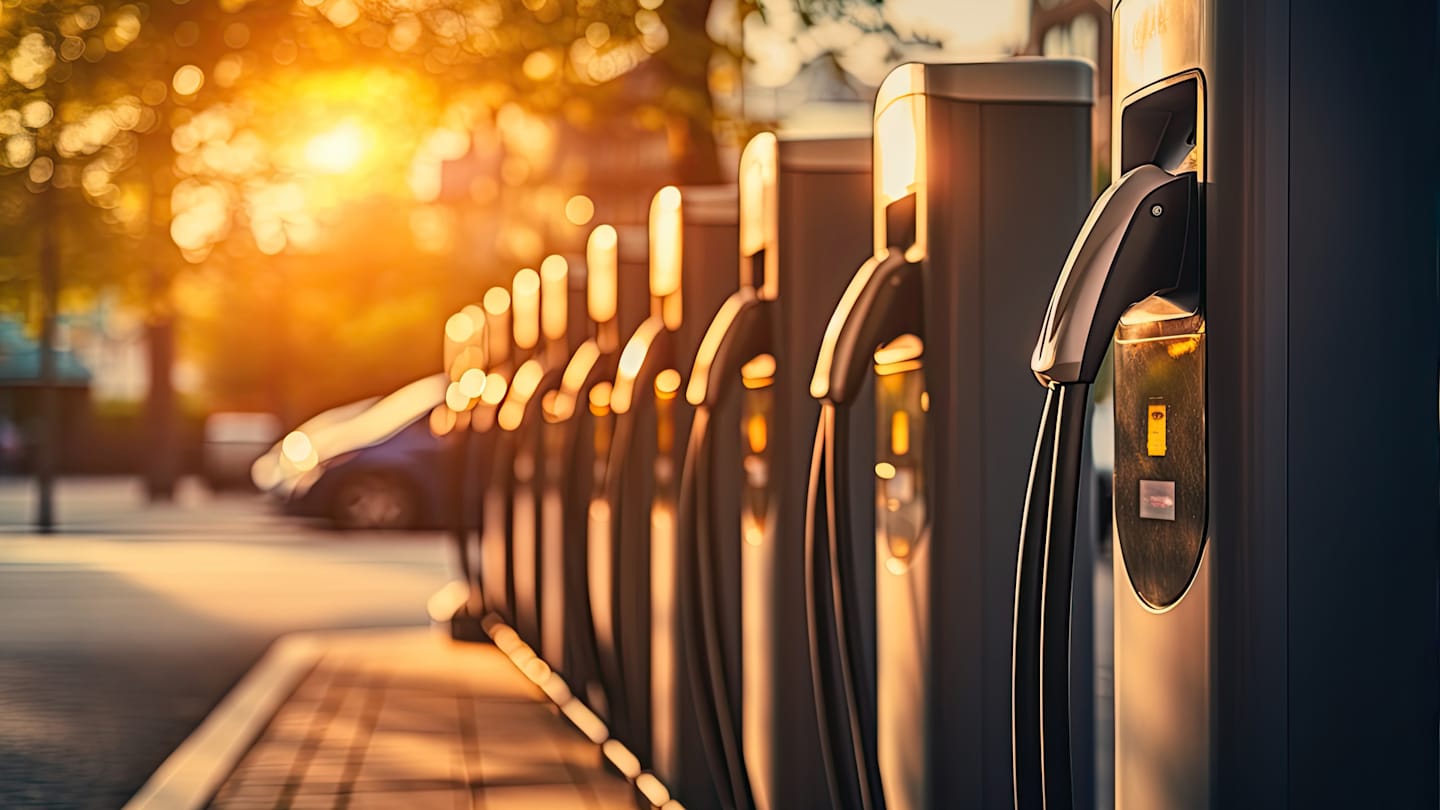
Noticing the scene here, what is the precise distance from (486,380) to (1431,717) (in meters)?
9.10

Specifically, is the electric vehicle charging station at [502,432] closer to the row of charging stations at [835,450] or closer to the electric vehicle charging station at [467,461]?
the electric vehicle charging station at [467,461]

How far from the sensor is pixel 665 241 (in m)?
5.86

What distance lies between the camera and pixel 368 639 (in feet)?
37.1

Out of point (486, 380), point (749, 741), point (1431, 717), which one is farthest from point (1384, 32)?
point (486, 380)

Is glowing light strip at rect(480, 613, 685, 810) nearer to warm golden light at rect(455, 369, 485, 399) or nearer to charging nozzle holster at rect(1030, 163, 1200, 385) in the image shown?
warm golden light at rect(455, 369, 485, 399)

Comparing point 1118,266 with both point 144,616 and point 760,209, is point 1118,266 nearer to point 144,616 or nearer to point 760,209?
point 760,209

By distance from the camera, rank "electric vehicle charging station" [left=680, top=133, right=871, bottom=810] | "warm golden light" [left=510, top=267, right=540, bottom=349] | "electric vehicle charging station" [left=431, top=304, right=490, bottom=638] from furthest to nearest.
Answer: "electric vehicle charging station" [left=431, top=304, right=490, bottom=638]
"warm golden light" [left=510, top=267, right=540, bottom=349]
"electric vehicle charging station" [left=680, top=133, right=871, bottom=810]

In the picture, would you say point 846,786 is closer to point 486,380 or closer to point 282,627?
point 486,380

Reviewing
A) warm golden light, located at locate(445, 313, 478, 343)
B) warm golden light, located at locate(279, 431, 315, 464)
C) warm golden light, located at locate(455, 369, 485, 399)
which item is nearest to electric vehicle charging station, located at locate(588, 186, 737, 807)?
warm golden light, located at locate(455, 369, 485, 399)

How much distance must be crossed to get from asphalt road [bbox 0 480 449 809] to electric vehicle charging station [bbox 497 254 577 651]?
140 cm

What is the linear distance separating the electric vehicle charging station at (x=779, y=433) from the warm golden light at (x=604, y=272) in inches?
83.2

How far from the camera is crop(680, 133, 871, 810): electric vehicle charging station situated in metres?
4.73

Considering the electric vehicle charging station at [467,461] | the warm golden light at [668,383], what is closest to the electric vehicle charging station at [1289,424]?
the warm golden light at [668,383]

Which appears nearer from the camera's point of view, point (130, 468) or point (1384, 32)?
point (1384, 32)
